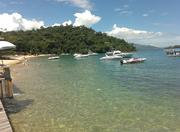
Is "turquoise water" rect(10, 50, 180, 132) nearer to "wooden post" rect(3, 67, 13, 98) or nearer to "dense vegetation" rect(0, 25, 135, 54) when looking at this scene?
"wooden post" rect(3, 67, 13, 98)

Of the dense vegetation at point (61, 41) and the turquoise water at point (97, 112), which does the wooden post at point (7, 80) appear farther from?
the dense vegetation at point (61, 41)

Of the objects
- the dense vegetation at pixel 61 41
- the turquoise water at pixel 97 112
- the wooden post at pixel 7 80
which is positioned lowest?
the turquoise water at pixel 97 112

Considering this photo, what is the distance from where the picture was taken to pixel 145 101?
21.1 metres

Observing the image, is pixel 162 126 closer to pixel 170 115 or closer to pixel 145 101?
pixel 170 115

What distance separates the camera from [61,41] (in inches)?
6732

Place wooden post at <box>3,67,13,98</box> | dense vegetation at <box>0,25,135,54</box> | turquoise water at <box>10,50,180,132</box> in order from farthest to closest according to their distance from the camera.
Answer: dense vegetation at <box>0,25,135,54</box> < wooden post at <box>3,67,13,98</box> < turquoise water at <box>10,50,180,132</box>

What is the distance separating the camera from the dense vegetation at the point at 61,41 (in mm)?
150600

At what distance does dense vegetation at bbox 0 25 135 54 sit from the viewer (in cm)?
15060

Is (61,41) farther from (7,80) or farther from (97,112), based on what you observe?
(97,112)

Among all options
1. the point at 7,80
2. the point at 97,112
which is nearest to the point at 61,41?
the point at 7,80

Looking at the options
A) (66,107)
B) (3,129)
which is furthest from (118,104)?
(3,129)

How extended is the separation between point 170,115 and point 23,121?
8.65 meters

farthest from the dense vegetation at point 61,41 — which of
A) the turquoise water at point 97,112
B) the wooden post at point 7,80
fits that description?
the wooden post at point 7,80

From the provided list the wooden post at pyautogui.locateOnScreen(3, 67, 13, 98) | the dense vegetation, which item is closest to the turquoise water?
the wooden post at pyautogui.locateOnScreen(3, 67, 13, 98)
